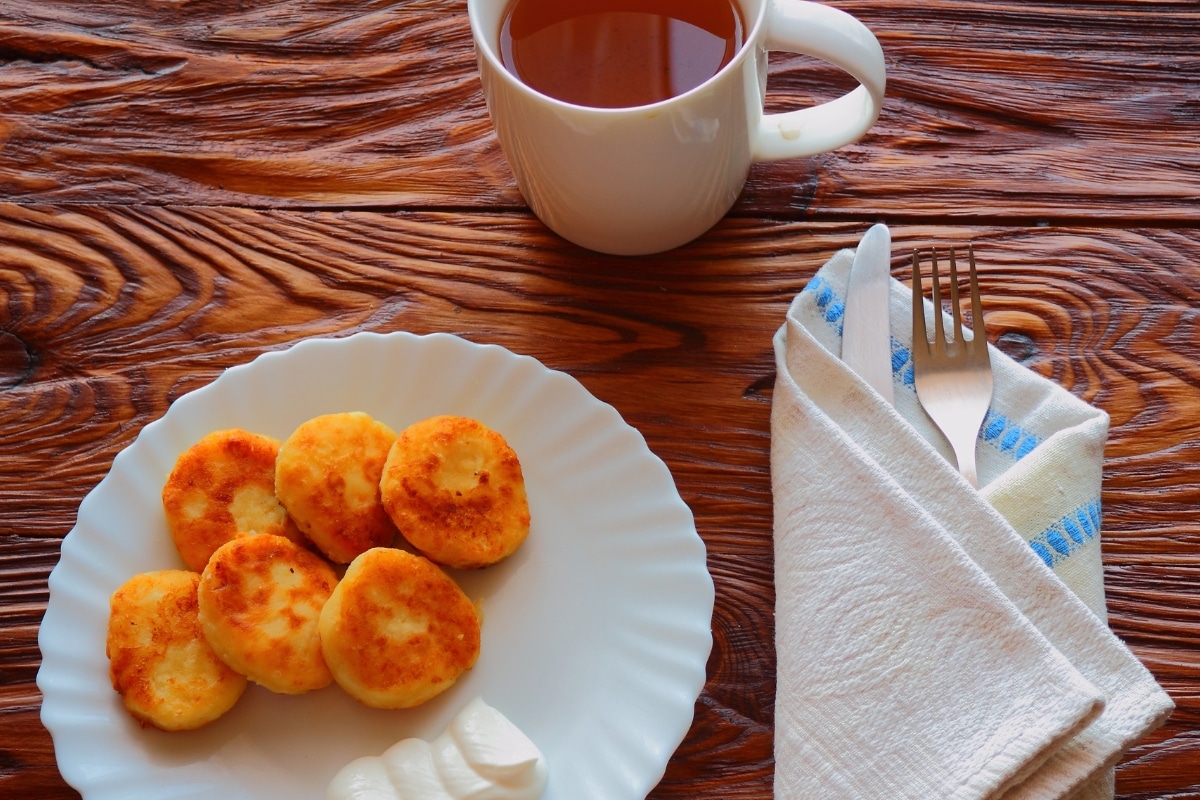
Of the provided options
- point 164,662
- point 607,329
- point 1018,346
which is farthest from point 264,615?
point 1018,346

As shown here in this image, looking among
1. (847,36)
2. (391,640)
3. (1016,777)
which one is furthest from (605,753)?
(847,36)

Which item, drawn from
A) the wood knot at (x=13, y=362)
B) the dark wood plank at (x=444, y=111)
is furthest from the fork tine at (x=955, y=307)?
the wood knot at (x=13, y=362)

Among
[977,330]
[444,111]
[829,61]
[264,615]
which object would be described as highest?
[829,61]

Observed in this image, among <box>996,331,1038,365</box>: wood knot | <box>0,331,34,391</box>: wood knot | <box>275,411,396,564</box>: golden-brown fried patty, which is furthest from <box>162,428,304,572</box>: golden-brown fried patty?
<box>996,331,1038,365</box>: wood knot

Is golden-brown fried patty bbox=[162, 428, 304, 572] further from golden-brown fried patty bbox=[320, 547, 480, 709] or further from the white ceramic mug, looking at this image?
the white ceramic mug

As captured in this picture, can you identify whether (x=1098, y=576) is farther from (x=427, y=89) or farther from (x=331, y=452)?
(x=427, y=89)

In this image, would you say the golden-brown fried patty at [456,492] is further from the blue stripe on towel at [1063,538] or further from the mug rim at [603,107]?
the blue stripe on towel at [1063,538]

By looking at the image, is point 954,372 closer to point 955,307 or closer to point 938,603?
point 955,307
